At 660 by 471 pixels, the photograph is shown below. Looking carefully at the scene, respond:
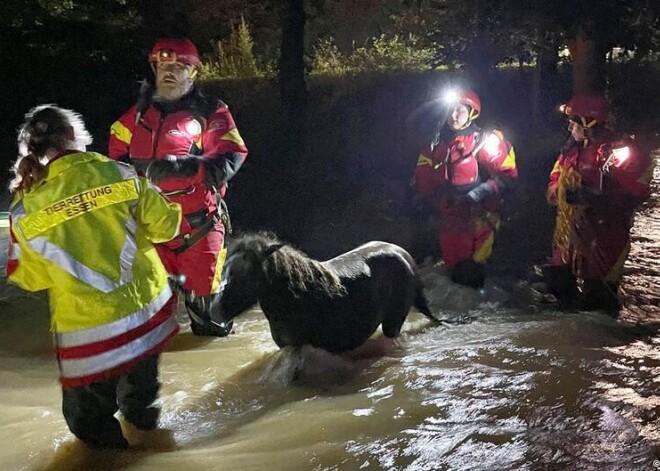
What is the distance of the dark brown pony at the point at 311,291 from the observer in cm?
417

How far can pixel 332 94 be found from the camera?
470 inches

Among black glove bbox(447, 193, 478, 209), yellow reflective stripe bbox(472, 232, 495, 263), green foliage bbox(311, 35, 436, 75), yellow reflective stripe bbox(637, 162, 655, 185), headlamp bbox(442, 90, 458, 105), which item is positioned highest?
green foliage bbox(311, 35, 436, 75)

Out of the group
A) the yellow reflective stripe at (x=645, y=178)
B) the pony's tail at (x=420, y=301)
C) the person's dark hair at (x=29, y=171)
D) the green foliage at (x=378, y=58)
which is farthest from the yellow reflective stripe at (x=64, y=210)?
the green foliage at (x=378, y=58)

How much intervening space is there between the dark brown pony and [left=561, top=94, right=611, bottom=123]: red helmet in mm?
1901

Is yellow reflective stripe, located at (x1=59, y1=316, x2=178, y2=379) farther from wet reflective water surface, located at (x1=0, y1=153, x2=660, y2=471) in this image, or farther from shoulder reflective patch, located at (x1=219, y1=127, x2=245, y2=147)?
shoulder reflective patch, located at (x1=219, y1=127, x2=245, y2=147)

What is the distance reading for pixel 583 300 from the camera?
5934 mm

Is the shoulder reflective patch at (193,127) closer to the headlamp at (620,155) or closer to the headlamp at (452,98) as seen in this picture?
the headlamp at (452,98)

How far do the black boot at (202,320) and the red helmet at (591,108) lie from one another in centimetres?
302

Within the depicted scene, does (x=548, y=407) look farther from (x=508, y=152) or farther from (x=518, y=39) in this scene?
(x=518, y=39)

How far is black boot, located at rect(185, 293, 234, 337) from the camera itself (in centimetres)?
503

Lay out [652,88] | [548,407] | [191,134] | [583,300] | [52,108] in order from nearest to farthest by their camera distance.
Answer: [52,108] < [548,407] < [191,134] < [583,300] < [652,88]

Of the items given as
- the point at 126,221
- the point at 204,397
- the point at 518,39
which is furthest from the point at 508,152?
the point at 518,39

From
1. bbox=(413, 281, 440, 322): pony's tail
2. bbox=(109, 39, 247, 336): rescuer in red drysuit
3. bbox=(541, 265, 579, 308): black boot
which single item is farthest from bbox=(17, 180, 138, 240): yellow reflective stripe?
bbox=(541, 265, 579, 308): black boot

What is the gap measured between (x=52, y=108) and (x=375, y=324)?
2.41 metres
